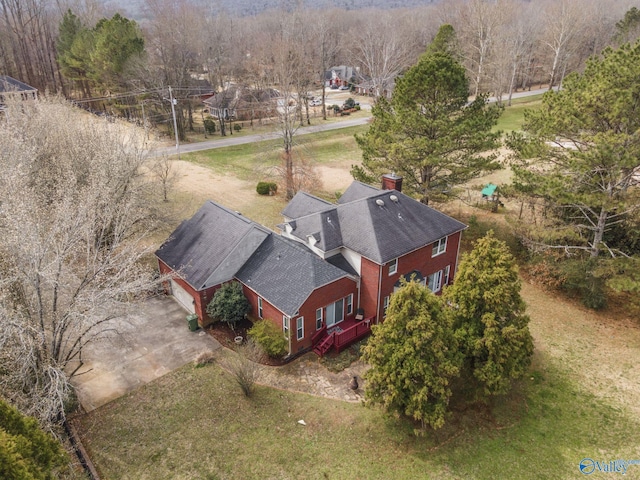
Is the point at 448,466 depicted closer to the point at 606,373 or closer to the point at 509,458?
the point at 509,458

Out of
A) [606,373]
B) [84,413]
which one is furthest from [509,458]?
[84,413]

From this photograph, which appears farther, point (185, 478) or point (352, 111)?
point (352, 111)

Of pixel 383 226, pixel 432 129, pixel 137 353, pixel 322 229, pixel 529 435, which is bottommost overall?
pixel 529 435

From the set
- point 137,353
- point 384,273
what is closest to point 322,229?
point 384,273

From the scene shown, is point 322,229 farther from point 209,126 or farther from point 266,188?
point 209,126

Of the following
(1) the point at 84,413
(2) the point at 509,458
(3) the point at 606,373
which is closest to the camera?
(2) the point at 509,458

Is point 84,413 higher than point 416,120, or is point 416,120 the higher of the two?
point 416,120
